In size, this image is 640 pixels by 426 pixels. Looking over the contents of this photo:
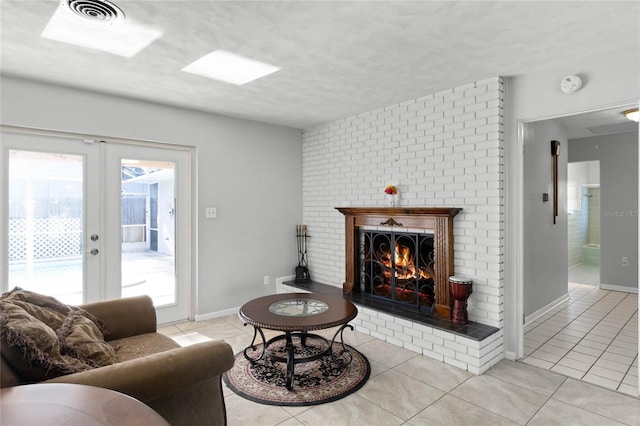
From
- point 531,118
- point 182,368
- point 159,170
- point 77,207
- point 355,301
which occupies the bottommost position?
point 355,301

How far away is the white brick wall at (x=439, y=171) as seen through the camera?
318 centimetres

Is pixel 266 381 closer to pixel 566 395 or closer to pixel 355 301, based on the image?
pixel 355 301

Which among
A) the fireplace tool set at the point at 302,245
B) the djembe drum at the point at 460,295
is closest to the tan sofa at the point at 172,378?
the djembe drum at the point at 460,295

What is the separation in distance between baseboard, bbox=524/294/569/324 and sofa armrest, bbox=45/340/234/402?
368cm

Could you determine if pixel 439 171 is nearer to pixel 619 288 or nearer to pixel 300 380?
pixel 300 380

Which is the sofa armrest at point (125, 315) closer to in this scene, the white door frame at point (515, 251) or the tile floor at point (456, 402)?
the tile floor at point (456, 402)

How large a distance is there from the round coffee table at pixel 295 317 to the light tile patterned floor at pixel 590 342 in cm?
174

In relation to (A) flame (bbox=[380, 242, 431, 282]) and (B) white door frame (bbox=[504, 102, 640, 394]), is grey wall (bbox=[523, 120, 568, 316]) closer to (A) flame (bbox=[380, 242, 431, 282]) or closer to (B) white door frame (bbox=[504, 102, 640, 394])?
(B) white door frame (bbox=[504, 102, 640, 394])

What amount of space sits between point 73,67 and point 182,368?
103 inches

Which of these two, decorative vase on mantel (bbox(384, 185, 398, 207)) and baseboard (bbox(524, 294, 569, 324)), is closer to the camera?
decorative vase on mantel (bbox(384, 185, 398, 207))

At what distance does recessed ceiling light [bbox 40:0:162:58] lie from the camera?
2041 mm

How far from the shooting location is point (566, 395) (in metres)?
2.59

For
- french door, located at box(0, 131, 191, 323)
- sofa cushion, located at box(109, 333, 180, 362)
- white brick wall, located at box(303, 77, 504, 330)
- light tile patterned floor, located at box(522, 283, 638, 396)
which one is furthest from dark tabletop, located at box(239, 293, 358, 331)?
light tile patterned floor, located at box(522, 283, 638, 396)

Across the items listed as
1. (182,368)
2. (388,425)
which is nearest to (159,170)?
(182,368)
